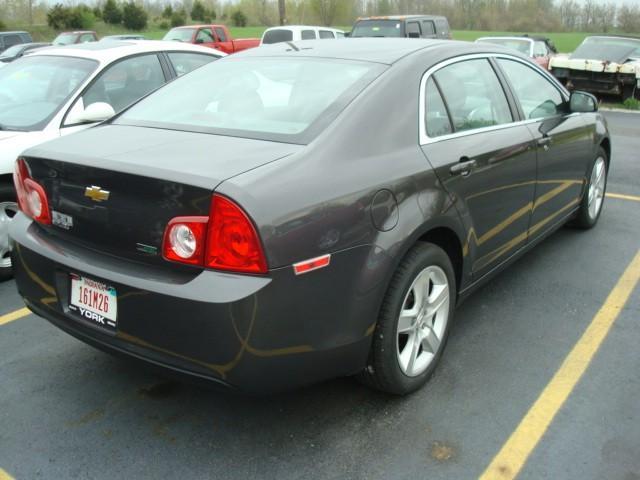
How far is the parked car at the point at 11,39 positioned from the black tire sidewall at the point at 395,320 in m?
26.1

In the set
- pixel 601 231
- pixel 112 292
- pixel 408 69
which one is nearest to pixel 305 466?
pixel 112 292

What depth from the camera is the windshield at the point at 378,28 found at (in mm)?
16031

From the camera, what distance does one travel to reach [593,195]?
5402 mm

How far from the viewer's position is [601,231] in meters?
5.57

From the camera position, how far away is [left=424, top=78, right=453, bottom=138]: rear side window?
308cm

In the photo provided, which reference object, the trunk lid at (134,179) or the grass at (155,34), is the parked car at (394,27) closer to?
the trunk lid at (134,179)

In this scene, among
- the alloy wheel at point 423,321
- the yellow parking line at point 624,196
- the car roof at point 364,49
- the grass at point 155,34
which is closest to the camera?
the alloy wheel at point 423,321

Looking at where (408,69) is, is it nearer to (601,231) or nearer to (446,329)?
(446,329)

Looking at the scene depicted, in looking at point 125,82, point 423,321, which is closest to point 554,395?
point 423,321

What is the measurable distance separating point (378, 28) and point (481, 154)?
13.8 metres

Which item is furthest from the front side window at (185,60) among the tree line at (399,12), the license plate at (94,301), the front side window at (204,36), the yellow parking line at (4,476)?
the tree line at (399,12)

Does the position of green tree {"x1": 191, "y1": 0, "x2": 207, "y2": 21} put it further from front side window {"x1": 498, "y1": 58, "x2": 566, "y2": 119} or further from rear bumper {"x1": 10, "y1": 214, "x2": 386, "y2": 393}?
rear bumper {"x1": 10, "y1": 214, "x2": 386, "y2": 393}

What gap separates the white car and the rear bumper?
2092 mm

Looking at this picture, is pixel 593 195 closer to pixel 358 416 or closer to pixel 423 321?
pixel 423 321
